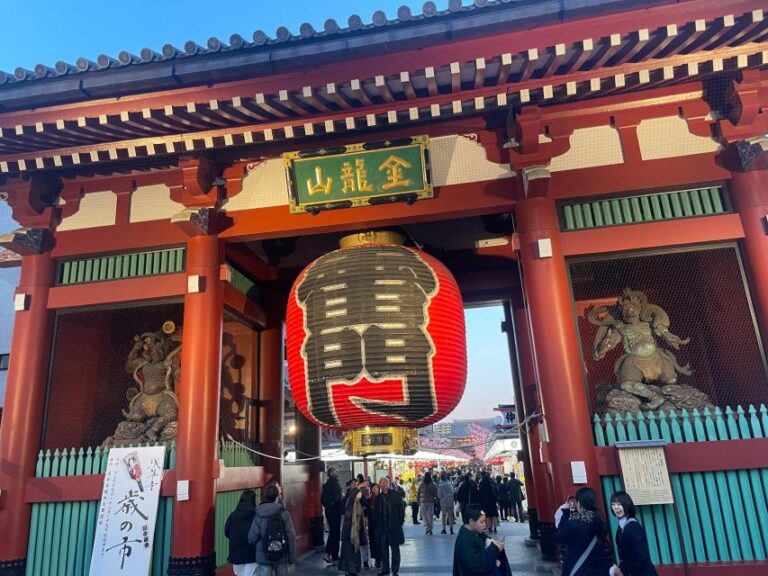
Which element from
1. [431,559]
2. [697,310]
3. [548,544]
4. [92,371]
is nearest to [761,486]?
[697,310]

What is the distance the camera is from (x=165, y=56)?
5.81 meters

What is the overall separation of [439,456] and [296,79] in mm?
18947

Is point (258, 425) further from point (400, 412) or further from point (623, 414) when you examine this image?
point (623, 414)

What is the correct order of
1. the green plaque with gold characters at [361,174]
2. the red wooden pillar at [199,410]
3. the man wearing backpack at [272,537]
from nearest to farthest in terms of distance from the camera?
the man wearing backpack at [272,537] < the red wooden pillar at [199,410] < the green plaque with gold characters at [361,174]

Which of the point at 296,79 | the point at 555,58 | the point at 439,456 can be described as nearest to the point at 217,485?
the point at 296,79

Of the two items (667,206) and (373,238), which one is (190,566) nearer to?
(373,238)

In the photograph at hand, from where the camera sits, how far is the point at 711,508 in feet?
17.8

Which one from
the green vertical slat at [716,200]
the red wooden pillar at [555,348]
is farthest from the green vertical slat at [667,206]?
the red wooden pillar at [555,348]

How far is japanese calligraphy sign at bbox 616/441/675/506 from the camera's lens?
17.4 ft

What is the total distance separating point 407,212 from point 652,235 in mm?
2941

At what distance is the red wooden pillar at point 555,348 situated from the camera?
223 inches

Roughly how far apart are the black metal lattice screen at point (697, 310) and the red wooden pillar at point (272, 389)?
5.02 metres

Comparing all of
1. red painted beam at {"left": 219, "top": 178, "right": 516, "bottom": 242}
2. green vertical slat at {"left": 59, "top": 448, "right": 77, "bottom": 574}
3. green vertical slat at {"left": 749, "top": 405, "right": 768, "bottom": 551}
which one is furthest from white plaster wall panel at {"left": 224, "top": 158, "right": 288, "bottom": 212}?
green vertical slat at {"left": 749, "top": 405, "right": 768, "bottom": 551}

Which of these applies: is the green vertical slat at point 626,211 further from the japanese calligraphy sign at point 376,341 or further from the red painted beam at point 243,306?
the red painted beam at point 243,306
